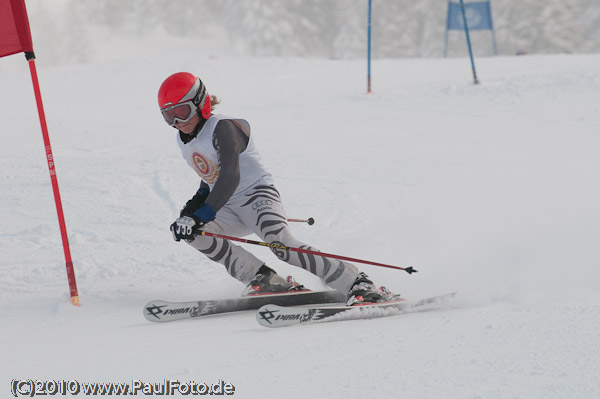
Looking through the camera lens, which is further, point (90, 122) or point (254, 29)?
point (254, 29)

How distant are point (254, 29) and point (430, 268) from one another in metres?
38.1

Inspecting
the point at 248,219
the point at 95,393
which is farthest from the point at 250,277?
the point at 95,393

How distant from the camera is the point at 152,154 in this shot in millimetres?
8773

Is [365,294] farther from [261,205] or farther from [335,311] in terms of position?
[261,205]

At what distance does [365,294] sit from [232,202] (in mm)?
1086

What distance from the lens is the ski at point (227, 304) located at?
380cm

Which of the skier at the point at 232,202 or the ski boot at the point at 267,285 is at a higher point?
the skier at the point at 232,202

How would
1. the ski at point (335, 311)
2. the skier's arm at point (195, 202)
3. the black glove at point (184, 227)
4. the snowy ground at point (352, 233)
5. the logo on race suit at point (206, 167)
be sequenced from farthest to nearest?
the logo on race suit at point (206, 167) → the skier's arm at point (195, 202) → the black glove at point (184, 227) → the ski at point (335, 311) → the snowy ground at point (352, 233)

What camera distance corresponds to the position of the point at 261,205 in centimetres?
412

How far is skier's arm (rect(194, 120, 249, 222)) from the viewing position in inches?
148

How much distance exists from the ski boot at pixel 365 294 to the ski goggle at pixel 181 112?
141 cm

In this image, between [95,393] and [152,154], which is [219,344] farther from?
[152,154]

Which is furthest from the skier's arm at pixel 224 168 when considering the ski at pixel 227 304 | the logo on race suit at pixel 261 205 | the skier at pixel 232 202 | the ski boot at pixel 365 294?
the ski boot at pixel 365 294

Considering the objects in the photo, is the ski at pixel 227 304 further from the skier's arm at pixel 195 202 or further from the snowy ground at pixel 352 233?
the skier's arm at pixel 195 202
